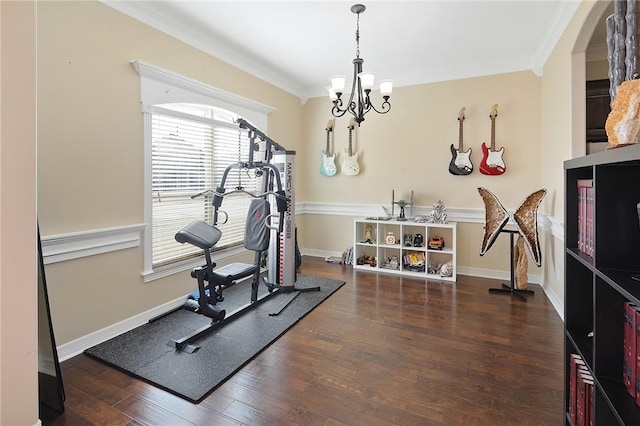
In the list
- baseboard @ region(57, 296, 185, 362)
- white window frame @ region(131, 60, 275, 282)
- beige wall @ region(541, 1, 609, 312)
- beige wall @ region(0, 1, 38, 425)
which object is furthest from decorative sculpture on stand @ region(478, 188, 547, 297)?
beige wall @ region(0, 1, 38, 425)

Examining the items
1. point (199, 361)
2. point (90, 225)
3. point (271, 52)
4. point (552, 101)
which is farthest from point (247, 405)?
point (552, 101)

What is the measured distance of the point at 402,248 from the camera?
13.9 ft

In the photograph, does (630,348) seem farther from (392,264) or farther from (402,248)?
(392,264)

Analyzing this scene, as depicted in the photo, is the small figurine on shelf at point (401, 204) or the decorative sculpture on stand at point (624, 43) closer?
the decorative sculpture on stand at point (624, 43)

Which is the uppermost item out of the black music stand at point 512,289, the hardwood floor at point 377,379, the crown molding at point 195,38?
the crown molding at point 195,38

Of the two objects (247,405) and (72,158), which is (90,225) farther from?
(247,405)

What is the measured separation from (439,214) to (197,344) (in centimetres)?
318

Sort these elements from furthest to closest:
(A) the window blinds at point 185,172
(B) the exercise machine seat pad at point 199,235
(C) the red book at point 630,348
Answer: (A) the window blinds at point 185,172 < (B) the exercise machine seat pad at point 199,235 < (C) the red book at point 630,348

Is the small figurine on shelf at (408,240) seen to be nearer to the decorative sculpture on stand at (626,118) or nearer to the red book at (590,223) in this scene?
the red book at (590,223)

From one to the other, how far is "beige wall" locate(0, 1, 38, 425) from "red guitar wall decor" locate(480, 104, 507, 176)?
14.0ft

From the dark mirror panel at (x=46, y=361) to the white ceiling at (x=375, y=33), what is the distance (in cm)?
215

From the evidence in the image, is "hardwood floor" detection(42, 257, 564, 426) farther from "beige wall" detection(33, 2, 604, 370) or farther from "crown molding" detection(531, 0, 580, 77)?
"crown molding" detection(531, 0, 580, 77)

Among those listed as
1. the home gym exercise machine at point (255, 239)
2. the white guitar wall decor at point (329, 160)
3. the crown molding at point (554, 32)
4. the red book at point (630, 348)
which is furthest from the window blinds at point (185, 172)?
the crown molding at point (554, 32)

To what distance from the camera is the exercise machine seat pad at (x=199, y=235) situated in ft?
7.98
